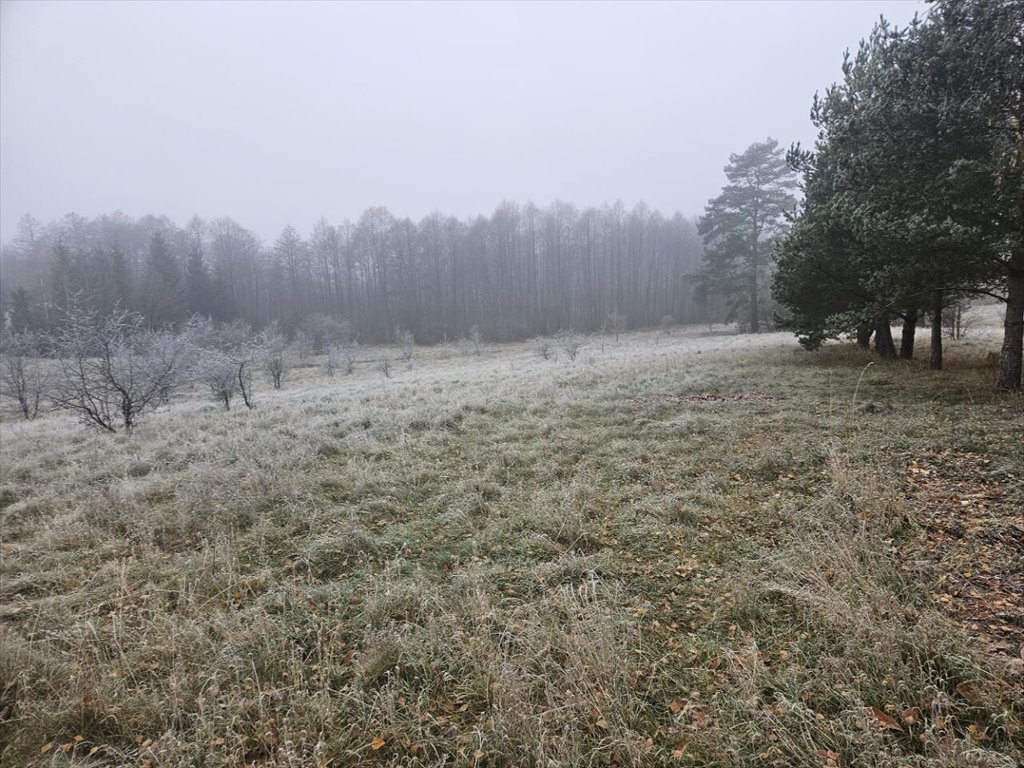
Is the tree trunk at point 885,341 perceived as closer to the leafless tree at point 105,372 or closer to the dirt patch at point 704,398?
the dirt patch at point 704,398

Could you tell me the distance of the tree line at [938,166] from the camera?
7.41 m

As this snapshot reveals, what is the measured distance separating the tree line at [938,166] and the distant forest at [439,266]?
4004cm

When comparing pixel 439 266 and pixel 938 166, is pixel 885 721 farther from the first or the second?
pixel 439 266

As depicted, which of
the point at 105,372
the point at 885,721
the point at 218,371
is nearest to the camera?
the point at 885,721

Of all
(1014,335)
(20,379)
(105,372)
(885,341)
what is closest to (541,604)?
(1014,335)

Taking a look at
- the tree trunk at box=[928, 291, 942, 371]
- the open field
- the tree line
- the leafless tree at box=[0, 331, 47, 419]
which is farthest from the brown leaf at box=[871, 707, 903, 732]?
the leafless tree at box=[0, 331, 47, 419]

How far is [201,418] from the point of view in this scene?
12.7 metres

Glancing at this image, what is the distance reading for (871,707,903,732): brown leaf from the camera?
225 centimetres

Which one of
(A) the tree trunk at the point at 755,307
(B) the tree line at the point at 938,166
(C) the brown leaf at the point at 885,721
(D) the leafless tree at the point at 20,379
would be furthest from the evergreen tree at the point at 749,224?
(D) the leafless tree at the point at 20,379

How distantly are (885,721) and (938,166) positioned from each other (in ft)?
33.2

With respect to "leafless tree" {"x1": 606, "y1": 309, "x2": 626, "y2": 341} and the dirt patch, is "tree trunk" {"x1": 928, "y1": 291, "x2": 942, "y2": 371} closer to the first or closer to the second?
the dirt patch

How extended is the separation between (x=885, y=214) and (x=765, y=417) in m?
4.50

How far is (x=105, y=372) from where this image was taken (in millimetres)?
11250

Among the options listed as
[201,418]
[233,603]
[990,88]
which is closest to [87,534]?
[233,603]
